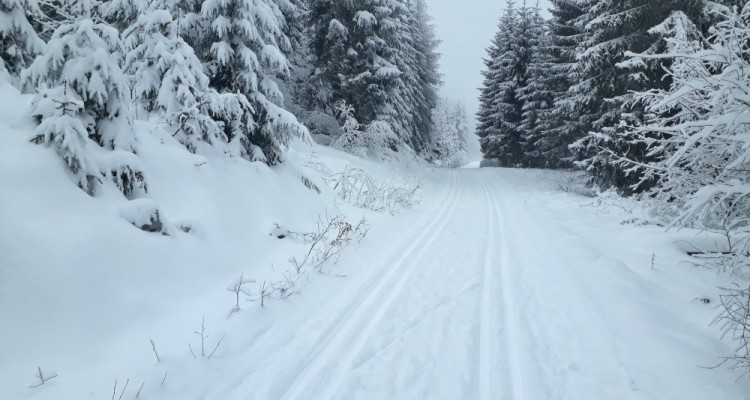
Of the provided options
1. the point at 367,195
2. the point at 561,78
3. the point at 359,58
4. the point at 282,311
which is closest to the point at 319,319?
A: the point at 282,311

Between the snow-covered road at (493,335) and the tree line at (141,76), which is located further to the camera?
the tree line at (141,76)

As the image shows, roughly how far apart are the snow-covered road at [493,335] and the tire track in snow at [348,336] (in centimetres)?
1

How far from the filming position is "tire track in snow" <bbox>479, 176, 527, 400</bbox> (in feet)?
11.1

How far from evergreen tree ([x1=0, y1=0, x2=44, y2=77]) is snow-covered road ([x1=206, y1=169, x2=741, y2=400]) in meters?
5.15

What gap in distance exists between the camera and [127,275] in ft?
12.8

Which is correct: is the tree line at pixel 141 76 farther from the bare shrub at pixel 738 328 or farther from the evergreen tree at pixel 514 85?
the evergreen tree at pixel 514 85

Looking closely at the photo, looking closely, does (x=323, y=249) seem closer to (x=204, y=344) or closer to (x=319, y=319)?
(x=319, y=319)

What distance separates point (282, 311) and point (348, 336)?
0.93 meters

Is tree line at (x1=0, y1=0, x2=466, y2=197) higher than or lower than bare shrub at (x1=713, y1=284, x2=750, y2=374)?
higher

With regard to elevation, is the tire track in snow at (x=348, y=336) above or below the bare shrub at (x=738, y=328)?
below

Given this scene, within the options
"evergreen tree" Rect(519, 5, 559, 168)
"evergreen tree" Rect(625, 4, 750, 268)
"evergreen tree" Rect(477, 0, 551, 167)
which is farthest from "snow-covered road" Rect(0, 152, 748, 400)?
"evergreen tree" Rect(477, 0, 551, 167)

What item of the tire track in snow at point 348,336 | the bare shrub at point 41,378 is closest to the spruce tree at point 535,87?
the tire track in snow at point 348,336

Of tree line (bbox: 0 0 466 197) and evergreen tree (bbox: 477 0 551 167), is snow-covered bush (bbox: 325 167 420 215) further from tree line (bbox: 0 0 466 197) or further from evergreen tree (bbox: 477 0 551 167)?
evergreen tree (bbox: 477 0 551 167)

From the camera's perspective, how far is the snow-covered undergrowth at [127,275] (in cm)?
299
